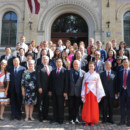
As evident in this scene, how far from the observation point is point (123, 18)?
12.0 m

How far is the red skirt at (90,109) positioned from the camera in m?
4.96

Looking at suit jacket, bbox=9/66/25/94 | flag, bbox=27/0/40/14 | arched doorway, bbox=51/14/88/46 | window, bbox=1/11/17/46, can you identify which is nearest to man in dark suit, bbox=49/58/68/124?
suit jacket, bbox=9/66/25/94

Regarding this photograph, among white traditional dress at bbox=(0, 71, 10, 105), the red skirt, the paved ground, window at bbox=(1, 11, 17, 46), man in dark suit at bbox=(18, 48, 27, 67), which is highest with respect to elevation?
window at bbox=(1, 11, 17, 46)

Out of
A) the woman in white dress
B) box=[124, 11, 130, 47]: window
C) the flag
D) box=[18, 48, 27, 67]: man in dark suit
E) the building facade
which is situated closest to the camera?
the woman in white dress

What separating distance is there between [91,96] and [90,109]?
403mm

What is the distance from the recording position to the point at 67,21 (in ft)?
41.4

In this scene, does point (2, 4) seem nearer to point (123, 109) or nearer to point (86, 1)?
point (86, 1)

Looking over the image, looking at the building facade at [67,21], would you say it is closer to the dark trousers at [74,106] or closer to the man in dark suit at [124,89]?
the man in dark suit at [124,89]

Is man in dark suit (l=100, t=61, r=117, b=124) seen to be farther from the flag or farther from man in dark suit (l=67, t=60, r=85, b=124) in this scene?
the flag

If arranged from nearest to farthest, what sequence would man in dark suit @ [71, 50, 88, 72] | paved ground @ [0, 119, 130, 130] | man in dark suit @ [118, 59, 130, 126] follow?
paved ground @ [0, 119, 130, 130] < man in dark suit @ [118, 59, 130, 126] < man in dark suit @ [71, 50, 88, 72]

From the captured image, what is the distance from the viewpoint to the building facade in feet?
37.9

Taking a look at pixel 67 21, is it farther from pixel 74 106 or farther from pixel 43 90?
pixel 74 106

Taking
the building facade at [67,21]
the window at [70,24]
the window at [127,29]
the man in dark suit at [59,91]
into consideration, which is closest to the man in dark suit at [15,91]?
the man in dark suit at [59,91]

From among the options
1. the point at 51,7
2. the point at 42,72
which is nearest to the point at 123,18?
the point at 51,7
